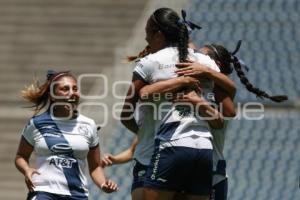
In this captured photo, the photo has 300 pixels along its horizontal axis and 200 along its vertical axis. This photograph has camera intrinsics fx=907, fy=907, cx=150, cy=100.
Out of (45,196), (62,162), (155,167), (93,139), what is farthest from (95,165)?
(155,167)

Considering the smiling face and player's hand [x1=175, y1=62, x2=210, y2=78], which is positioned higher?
player's hand [x1=175, y1=62, x2=210, y2=78]

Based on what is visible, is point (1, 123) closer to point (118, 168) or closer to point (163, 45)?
point (118, 168)

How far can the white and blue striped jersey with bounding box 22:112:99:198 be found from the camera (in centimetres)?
448

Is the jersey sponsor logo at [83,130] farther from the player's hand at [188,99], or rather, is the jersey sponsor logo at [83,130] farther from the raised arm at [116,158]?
the player's hand at [188,99]

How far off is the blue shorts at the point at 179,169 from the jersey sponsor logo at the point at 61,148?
22.3 inches

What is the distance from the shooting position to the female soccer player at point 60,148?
4484 mm

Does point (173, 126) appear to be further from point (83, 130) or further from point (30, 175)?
point (30, 175)

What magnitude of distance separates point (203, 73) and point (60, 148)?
85 centimetres

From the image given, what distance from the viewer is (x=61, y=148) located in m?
4.52

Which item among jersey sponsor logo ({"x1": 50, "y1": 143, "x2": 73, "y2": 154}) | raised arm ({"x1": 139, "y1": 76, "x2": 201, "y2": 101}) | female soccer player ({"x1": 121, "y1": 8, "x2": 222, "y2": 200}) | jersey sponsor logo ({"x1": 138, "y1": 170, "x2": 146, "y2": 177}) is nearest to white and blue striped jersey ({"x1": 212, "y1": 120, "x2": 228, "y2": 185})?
female soccer player ({"x1": 121, "y1": 8, "x2": 222, "y2": 200})

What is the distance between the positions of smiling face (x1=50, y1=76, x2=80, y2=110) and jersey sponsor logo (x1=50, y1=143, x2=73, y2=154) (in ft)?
0.69

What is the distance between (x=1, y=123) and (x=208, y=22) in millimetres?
2073

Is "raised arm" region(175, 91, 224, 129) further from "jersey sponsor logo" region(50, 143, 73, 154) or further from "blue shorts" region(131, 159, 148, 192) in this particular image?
"jersey sponsor logo" region(50, 143, 73, 154)

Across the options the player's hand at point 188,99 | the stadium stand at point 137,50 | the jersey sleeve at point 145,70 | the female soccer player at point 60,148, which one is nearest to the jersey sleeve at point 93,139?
the female soccer player at point 60,148
